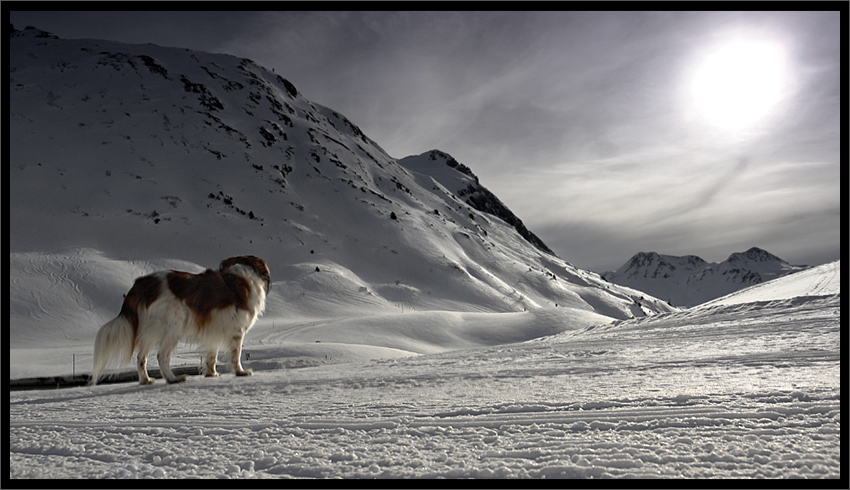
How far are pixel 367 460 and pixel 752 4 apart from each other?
3.42 meters

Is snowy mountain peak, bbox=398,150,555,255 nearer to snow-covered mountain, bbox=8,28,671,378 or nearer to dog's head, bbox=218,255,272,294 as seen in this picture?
snow-covered mountain, bbox=8,28,671,378

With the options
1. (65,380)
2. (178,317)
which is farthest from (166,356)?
(65,380)

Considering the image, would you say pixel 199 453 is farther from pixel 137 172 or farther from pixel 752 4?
pixel 137 172

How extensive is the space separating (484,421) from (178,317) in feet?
12.6

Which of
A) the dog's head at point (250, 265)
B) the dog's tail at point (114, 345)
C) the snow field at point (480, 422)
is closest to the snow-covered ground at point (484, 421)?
the snow field at point (480, 422)

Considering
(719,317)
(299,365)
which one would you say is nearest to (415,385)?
(299,365)

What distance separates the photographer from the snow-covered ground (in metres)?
2.11

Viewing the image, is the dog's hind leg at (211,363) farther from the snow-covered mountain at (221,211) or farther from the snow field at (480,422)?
the snow-covered mountain at (221,211)

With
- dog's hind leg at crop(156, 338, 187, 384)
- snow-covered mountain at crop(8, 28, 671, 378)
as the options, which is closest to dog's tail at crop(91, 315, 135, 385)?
dog's hind leg at crop(156, 338, 187, 384)

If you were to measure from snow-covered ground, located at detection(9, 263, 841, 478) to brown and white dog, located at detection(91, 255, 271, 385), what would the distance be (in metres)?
0.45

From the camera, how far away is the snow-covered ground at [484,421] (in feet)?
6.93

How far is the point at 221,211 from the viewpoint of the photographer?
145ft

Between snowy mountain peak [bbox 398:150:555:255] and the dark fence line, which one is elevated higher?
snowy mountain peak [bbox 398:150:555:255]

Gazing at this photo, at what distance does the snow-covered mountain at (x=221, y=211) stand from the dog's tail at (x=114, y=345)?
11.8m
